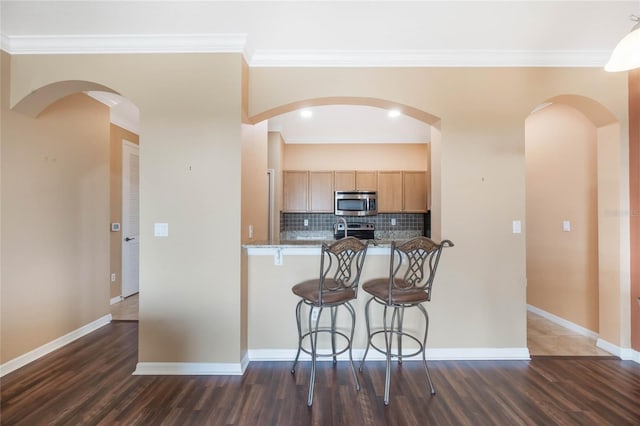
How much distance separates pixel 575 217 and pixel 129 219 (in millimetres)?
5761

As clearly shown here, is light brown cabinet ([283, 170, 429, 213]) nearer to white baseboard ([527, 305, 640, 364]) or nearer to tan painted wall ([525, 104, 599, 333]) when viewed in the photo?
tan painted wall ([525, 104, 599, 333])

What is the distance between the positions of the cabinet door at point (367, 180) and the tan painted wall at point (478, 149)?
8.59 ft

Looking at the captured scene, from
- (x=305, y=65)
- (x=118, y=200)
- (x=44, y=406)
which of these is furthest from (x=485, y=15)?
(x=118, y=200)

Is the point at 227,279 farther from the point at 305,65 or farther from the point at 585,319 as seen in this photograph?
the point at 585,319

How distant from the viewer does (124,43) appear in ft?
7.43

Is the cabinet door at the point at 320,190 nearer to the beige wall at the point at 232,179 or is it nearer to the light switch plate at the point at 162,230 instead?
the beige wall at the point at 232,179

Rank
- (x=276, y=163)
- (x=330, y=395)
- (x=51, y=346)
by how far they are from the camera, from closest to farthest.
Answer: (x=330, y=395)
(x=51, y=346)
(x=276, y=163)

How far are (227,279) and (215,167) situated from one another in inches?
36.4

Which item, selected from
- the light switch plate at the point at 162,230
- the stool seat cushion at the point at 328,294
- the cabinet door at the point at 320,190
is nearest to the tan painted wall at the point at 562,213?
the stool seat cushion at the point at 328,294

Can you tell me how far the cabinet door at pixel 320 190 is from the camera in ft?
16.6

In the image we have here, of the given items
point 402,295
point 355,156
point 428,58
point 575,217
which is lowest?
point 402,295

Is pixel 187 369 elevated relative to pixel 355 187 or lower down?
lower down

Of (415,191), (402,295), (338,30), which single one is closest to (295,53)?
(338,30)

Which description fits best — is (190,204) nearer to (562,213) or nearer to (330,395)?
(330,395)
